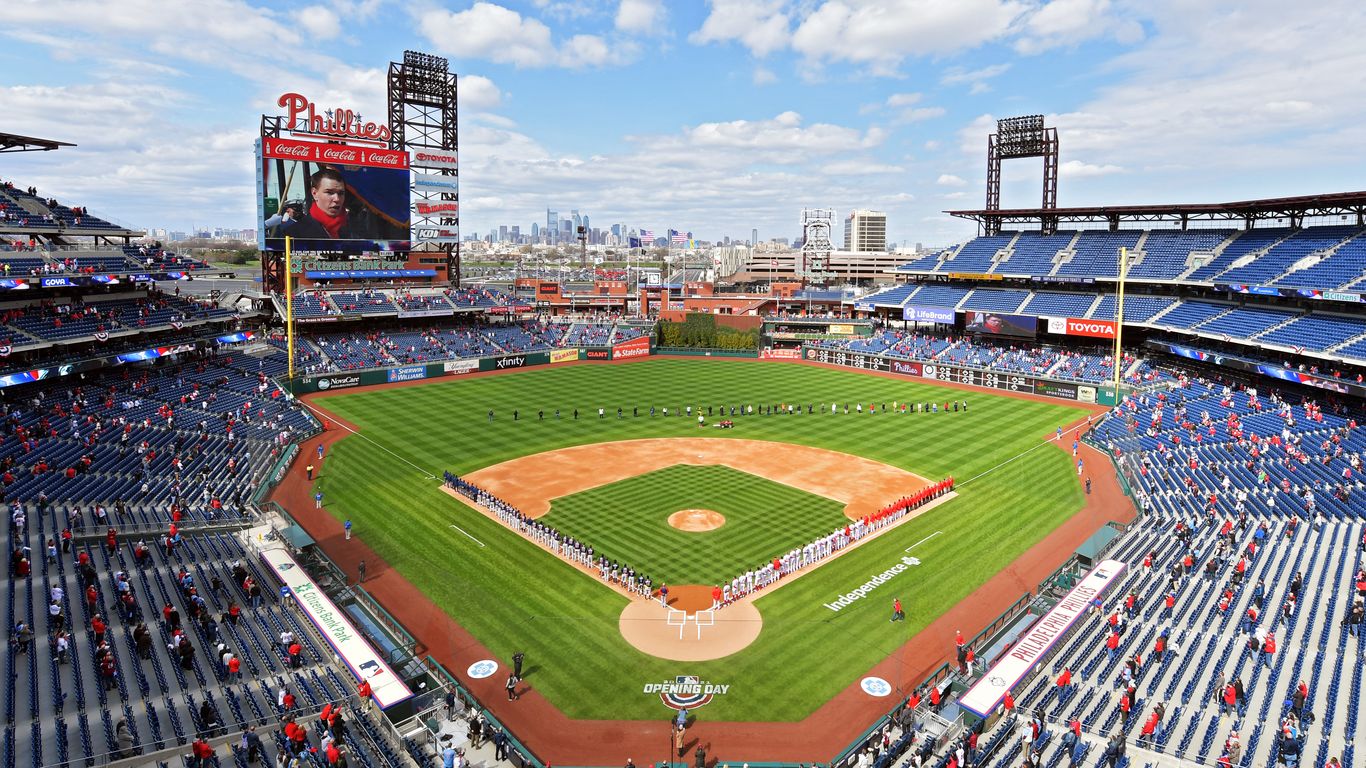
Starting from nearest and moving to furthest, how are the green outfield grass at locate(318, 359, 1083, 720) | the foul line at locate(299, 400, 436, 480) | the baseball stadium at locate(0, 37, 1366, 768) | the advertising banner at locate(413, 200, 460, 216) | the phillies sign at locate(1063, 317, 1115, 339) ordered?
the baseball stadium at locate(0, 37, 1366, 768) < the green outfield grass at locate(318, 359, 1083, 720) < the foul line at locate(299, 400, 436, 480) < the phillies sign at locate(1063, 317, 1115, 339) < the advertising banner at locate(413, 200, 460, 216)

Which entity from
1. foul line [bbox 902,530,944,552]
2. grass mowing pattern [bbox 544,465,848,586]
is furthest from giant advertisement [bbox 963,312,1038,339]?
foul line [bbox 902,530,944,552]

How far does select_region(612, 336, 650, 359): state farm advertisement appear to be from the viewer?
77250 mm

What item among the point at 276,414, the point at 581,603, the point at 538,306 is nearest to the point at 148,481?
the point at 276,414

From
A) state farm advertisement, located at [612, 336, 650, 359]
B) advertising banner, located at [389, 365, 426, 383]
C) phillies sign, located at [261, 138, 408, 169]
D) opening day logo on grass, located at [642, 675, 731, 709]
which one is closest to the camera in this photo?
opening day logo on grass, located at [642, 675, 731, 709]

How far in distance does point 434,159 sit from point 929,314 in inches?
1940

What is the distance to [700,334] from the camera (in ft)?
266

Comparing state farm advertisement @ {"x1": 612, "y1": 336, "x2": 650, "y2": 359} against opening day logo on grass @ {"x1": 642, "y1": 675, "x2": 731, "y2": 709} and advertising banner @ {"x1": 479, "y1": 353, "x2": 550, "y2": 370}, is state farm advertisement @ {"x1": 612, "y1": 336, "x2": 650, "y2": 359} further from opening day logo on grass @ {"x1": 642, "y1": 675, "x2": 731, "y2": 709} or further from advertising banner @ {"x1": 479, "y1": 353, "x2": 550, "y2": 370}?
opening day logo on grass @ {"x1": 642, "y1": 675, "x2": 731, "y2": 709}

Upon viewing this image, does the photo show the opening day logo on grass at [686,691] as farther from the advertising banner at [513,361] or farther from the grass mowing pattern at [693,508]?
the advertising banner at [513,361]

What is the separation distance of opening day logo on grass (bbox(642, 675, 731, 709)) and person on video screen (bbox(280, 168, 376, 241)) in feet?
189

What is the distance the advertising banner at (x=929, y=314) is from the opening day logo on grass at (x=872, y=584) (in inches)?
1964

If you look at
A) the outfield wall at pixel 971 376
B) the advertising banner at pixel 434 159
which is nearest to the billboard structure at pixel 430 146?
the advertising banner at pixel 434 159

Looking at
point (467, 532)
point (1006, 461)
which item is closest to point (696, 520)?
point (467, 532)

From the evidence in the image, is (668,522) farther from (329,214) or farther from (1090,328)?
(329,214)

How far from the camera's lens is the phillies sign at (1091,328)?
2361 inches
